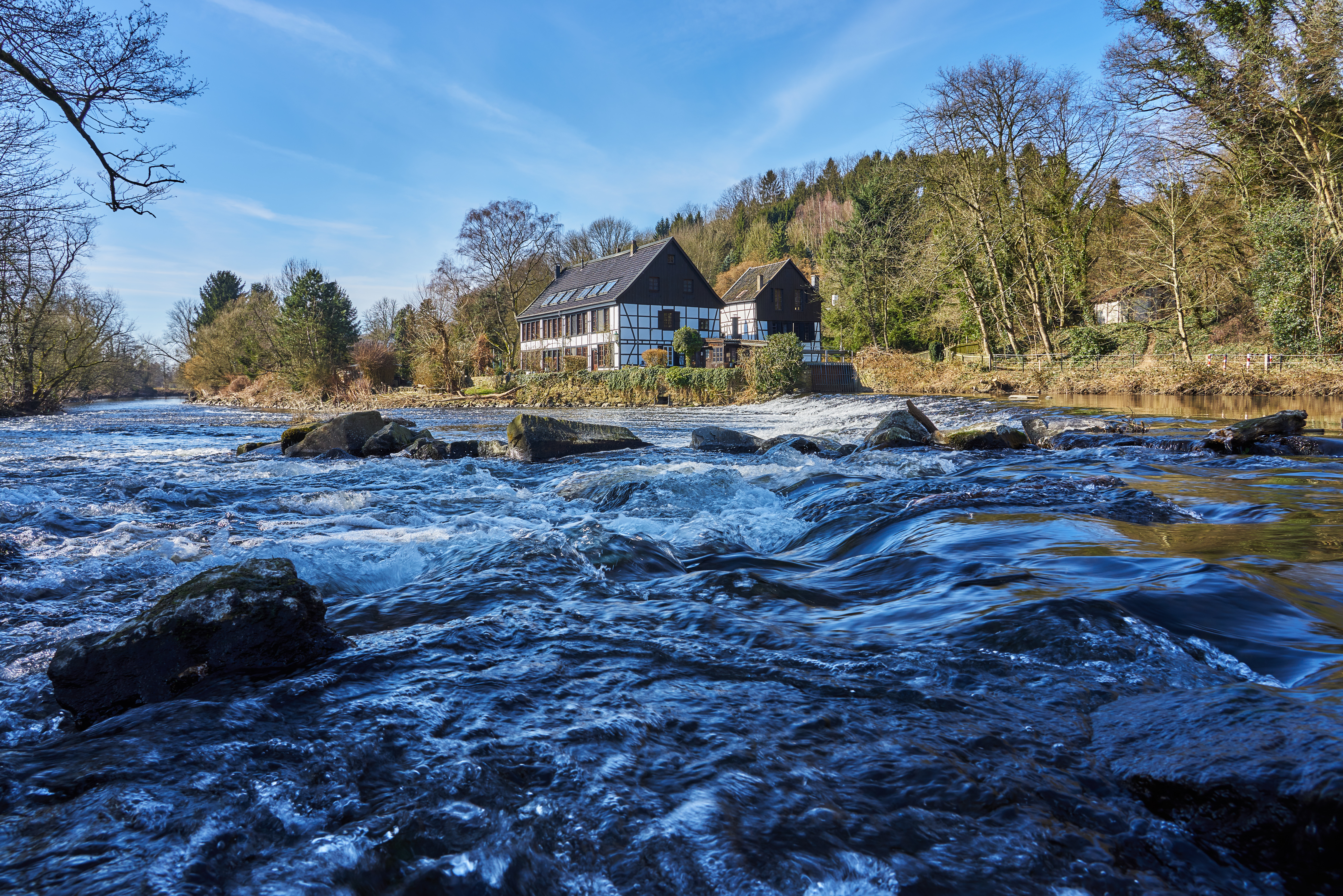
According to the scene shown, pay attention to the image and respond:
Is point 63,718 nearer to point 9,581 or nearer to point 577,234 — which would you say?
point 9,581

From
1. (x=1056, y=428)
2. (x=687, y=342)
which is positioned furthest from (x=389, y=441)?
(x=687, y=342)

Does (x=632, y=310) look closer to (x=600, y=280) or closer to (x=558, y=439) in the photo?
(x=600, y=280)

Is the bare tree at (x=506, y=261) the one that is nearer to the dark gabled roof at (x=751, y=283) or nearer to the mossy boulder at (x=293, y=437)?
the dark gabled roof at (x=751, y=283)

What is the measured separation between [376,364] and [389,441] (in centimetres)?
3332

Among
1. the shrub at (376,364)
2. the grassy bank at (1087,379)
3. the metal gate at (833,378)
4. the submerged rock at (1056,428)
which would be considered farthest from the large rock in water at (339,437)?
the shrub at (376,364)

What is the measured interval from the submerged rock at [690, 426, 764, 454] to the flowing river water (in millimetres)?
7227

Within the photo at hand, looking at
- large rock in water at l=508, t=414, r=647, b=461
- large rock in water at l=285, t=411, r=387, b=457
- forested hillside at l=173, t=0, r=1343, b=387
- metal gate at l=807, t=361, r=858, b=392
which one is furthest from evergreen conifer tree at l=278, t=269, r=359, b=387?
large rock in water at l=508, t=414, r=647, b=461

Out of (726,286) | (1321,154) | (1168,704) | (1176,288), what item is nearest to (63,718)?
(1168,704)

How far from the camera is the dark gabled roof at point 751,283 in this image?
5547cm

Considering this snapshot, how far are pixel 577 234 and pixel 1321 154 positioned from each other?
2653 inches

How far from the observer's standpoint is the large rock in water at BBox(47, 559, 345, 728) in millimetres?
3125

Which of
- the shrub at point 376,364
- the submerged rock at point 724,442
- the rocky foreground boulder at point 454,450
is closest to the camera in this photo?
the rocky foreground boulder at point 454,450

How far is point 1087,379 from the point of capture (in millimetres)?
27156

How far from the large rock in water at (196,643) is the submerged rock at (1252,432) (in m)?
12.7
